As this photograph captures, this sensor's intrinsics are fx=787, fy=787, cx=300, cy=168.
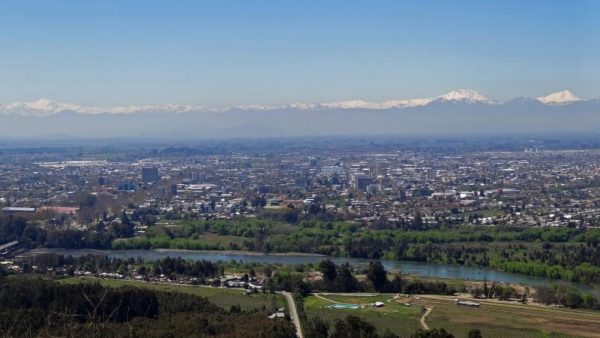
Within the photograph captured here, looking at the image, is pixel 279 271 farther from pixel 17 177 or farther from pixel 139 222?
pixel 17 177

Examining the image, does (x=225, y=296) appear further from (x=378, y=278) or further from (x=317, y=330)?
(x=317, y=330)

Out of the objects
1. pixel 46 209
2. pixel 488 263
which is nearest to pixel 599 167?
pixel 488 263

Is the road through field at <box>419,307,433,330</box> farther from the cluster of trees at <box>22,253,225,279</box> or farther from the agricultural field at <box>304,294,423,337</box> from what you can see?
the cluster of trees at <box>22,253,225,279</box>

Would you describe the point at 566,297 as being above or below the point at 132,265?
above

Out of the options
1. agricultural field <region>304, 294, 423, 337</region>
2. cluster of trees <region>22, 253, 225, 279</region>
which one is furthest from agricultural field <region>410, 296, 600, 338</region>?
cluster of trees <region>22, 253, 225, 279</region>

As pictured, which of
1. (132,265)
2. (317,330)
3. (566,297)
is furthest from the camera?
(132,265)

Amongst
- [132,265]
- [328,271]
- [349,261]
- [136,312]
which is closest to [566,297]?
[328,271]
